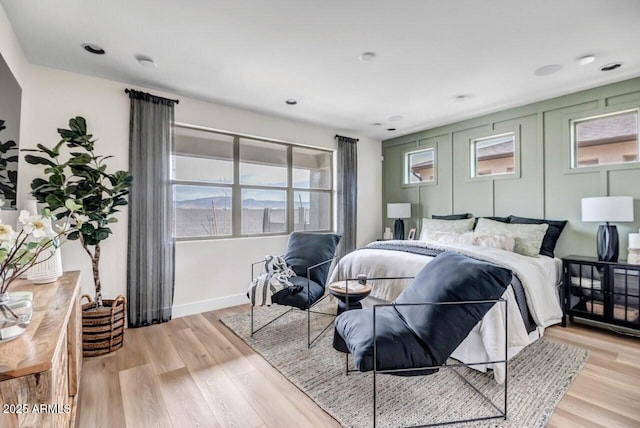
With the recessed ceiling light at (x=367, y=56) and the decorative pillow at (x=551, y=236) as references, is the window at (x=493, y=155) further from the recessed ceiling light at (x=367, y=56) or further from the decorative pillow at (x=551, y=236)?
the recessed ceiling light at (x=367, y=56)

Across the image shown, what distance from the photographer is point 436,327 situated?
172cm

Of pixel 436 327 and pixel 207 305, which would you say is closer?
pixel 436 327

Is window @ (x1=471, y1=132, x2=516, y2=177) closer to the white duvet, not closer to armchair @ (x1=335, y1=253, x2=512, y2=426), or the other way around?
the white duvet

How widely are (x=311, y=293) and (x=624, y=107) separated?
377cm

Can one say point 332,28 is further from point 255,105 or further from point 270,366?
point 270,366

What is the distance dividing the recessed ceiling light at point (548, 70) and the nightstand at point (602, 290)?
1.91 metres

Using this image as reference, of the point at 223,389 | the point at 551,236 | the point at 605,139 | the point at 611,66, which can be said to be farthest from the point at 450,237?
the point at 223,389

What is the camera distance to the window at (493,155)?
4041 millimetres

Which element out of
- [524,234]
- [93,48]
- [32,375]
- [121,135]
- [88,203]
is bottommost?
[32,375]

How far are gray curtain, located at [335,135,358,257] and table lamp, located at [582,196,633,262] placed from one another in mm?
2913

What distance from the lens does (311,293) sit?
2.84 meters

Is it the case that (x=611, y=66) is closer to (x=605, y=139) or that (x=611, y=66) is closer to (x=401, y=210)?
(x=605, y=139)

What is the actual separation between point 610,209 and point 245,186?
4.01m

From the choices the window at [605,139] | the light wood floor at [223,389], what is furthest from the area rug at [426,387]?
the window at [605,139]
